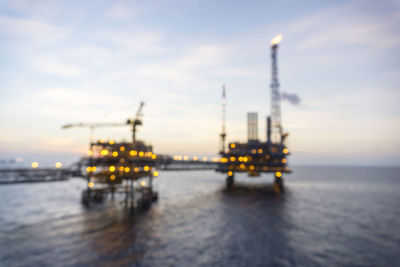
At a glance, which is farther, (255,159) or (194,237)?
(255,159)

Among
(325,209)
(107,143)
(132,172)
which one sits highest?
(107,143)

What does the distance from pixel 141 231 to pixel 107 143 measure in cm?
4286

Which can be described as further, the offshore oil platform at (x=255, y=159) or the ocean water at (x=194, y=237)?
the offshore oil platform at (x=255, y=159)

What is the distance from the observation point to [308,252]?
30.0 metres

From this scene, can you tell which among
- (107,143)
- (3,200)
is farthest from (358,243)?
(3,200)

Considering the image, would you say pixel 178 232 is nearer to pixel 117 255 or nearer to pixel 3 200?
pixel 117 255

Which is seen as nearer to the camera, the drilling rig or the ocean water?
the ocean water

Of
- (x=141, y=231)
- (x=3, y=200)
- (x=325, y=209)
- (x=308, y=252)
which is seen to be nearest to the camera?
(x=308, y=252)

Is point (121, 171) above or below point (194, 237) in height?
above

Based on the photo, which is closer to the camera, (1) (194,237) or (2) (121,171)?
(1) (194,237)

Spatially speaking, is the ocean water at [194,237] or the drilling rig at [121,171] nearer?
the ocean water at [194,237]

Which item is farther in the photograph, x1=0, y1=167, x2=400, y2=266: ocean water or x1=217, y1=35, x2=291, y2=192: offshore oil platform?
x1=217, y1=35, x2=291, y2=192: offshore oil platform

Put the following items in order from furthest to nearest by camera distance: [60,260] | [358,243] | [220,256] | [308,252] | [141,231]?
1. [141,231]
2. [358,243]
3. [308,252]
4. [220,256]
5. [60,260]

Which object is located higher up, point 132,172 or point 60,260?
point 132,172
